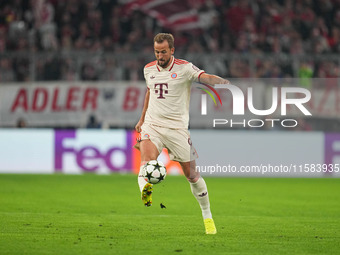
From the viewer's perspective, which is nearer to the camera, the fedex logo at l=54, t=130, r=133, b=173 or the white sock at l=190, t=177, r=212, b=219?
the white sock at l=190, t=177, r=212, b=219

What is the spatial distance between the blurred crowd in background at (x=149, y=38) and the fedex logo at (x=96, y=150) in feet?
5.13

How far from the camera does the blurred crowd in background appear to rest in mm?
19297

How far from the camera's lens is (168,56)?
8.91 metres

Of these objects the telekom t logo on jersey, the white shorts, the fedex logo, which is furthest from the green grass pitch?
the telekom t logo on jersey

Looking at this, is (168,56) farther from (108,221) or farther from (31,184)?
(31,184)

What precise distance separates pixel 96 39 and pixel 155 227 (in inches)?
520

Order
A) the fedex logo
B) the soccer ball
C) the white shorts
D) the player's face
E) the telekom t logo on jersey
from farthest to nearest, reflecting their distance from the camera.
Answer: the fedex logo → the telekom t logo on jersey → the white shorts → the player's face → the soccer ball

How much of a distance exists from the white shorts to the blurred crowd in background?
10.1 meters

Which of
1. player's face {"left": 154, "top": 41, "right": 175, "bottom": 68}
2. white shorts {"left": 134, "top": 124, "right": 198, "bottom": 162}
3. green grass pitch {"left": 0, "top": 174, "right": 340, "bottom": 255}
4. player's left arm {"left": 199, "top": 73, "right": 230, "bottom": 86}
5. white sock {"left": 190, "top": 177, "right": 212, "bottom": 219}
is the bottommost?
green grass pitch {"left": 0, "top": 174, "right": 340, "bottom": 255}

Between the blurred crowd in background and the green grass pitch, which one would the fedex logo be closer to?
the green grass pitch

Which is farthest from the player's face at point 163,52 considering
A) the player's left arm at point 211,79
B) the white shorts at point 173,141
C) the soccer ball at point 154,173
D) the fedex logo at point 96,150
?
the fedex logo at point 96,150

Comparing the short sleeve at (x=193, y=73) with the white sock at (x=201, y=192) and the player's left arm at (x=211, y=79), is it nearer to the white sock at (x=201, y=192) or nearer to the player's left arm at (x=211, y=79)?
the player's left arm at (x=211, y=79)

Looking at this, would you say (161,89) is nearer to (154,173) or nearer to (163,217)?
(154,173)

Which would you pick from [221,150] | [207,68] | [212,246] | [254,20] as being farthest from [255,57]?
[212,246]
